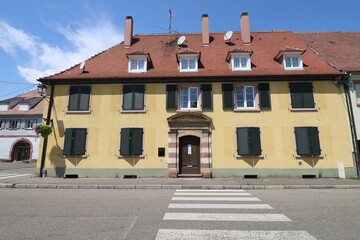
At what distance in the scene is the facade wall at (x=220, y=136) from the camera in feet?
44.4

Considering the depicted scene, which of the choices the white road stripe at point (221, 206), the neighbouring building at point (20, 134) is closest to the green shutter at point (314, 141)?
the white road stripe at point (221, 206)

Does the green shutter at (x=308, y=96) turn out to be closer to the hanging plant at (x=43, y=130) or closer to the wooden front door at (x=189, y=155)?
the wooden front door at (x=189, y=155)

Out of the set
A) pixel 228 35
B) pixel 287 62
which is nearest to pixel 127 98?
pixel 228 35

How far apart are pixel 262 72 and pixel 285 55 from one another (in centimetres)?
228

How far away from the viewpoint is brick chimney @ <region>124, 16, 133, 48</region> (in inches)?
743

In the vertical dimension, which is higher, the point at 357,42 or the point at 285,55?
the point at 357,42

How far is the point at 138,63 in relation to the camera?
51.7ft

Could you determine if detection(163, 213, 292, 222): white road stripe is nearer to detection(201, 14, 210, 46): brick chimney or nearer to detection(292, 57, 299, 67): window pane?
detection(292, 57, 299, 67): window pane

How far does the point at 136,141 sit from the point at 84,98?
4576mm

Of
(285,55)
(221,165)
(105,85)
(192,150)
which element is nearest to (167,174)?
(192,150)

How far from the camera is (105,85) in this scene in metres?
15.1

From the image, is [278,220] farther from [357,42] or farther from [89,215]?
[357,42]

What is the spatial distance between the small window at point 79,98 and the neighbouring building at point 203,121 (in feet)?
0.22

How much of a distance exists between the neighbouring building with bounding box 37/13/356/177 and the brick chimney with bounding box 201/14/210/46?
3.89 m
